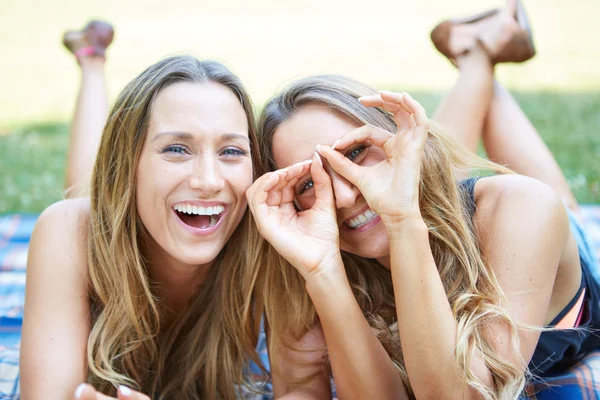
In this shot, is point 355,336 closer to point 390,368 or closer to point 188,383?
point 390,368

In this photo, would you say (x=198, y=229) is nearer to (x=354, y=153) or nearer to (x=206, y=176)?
(x=206, y=176)

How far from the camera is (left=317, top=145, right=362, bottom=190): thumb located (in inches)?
106

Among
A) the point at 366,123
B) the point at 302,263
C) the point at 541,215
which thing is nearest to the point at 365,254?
the point at 302,263

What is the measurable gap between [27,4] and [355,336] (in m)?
14.4

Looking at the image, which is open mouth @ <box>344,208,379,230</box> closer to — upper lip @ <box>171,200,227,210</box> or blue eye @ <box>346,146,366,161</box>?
blue eye @ <box>346,146,366,161</box>

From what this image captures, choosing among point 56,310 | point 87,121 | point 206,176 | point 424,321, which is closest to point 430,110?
point 87,121

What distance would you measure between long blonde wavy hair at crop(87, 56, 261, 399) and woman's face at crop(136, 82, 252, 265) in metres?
0.08

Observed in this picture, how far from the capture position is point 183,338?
11.0 ft

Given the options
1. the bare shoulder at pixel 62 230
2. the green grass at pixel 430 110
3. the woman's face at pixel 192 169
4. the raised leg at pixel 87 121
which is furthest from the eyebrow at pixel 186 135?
the green grass at pixel 430 110

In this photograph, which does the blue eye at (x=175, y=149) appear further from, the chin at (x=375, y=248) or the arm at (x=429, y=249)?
the chin at (x=375, y=248)

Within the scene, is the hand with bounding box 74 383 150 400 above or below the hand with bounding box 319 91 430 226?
below

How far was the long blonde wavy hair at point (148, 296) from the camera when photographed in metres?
2.86

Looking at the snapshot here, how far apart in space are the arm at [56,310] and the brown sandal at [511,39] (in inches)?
108

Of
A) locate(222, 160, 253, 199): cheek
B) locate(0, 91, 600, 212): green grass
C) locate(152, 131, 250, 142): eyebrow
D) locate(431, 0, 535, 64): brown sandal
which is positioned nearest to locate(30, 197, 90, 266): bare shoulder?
locate(152, 131, 250, 142): eyebrow
